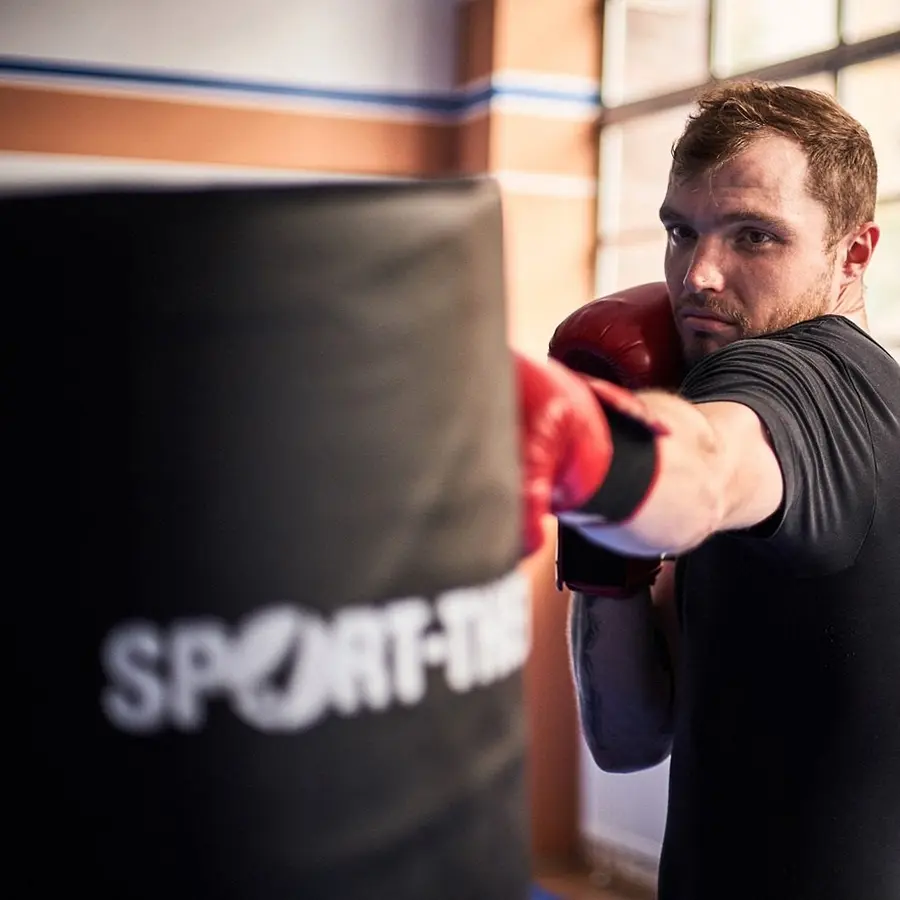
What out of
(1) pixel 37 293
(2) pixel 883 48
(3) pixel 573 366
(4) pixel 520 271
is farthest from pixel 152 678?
(4) pixel 520 271

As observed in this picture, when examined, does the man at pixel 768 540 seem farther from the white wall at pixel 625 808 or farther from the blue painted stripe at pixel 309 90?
the blue painted stripe at pixel 309 90

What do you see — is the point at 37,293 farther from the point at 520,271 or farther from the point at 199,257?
the point at 520,271

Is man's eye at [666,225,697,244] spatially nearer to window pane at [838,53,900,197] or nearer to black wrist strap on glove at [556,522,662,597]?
black wrist strap on glove at [556,522,662,597]

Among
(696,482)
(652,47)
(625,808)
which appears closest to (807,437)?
(696,482)

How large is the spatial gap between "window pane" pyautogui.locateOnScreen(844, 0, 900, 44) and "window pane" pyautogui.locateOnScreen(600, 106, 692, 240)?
Answer: 702 mm

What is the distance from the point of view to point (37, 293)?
2.28 feet

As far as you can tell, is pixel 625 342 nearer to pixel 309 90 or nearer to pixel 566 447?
pixel 566 447

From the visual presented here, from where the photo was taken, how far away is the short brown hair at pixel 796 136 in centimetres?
150

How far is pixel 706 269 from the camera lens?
1495 mm

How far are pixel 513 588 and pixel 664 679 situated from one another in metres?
0.95

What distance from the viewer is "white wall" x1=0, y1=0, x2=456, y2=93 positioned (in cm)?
Answer: 395

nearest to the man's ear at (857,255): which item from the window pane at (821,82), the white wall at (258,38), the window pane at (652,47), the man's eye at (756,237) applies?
the man's eye at (756,237)

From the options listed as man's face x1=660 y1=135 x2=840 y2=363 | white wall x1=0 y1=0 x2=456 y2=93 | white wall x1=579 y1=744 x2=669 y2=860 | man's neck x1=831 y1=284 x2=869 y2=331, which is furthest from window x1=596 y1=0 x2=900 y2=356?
man's face x1=660 y1=135 x2=840 y2=363

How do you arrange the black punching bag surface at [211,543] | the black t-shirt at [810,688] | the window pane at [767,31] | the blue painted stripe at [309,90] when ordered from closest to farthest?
the black punching bag surface at [211,543] < the black t-shirt at [810,688] < the window pane at [767,31] < the blue painted stripe at [309,90]
